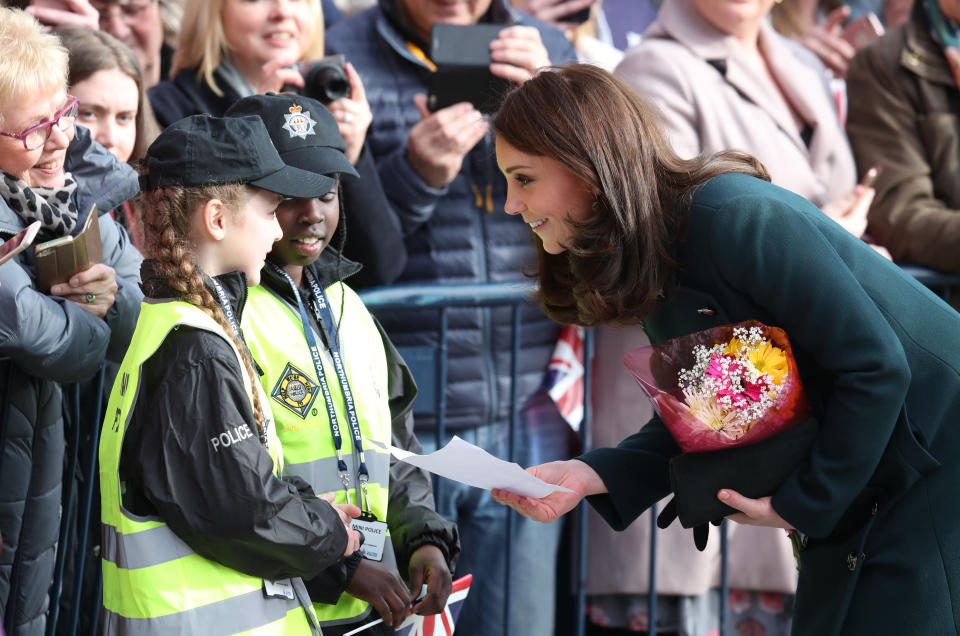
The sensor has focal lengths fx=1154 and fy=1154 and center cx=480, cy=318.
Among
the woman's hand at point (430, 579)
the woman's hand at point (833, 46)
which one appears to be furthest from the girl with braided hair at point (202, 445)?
the woman's hand at point (833, 46)

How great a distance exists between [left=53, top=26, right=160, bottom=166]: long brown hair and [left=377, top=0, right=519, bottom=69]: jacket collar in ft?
3.09

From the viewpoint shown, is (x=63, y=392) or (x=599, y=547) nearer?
(x=63, y=392)

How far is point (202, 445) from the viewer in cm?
227

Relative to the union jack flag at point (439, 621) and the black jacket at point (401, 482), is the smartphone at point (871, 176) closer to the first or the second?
the black jacket at point (401, 482)

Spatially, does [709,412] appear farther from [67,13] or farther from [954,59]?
[954,59]

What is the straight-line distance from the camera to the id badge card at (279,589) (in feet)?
7.76

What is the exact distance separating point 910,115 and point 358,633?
3021 millimetres

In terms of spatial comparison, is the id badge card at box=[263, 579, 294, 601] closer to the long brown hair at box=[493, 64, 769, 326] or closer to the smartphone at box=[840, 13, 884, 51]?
the long brown hair at box=[493, 64, 769, 326]

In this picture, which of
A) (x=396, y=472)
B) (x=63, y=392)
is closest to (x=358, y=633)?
(x=396, y=472)

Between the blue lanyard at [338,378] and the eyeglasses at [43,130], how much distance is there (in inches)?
25.9

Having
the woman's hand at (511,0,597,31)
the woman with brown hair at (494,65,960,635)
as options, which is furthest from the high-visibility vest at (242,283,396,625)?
the woman's hand at (511,0,597,31)

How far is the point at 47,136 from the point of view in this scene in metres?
2.85

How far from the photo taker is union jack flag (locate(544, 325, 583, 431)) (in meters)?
3.98

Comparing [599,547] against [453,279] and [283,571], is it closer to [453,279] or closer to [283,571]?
[453,279]
